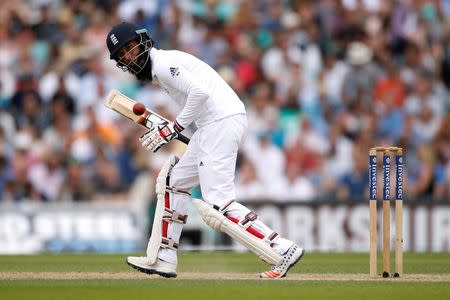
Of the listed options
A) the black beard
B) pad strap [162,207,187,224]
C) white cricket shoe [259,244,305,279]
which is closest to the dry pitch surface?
white cricket shoe [259,244,305,279]

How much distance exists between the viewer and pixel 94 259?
11672mm

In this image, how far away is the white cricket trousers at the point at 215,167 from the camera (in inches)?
336

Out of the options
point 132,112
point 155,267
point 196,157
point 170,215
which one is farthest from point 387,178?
point 132,112

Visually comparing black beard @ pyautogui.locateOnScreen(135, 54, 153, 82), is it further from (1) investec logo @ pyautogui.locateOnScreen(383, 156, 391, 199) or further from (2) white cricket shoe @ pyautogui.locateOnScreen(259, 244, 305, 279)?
(1) investec logo @ pyautogui.locateOnScreen(383, 156, 391, 199)

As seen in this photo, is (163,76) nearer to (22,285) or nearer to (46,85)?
(22,285)

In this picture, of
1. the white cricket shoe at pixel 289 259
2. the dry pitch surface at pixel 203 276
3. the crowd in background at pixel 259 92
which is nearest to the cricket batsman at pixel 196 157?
the white cricket shoe at pixel 289 259

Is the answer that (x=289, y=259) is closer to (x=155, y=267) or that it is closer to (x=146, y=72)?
(x=155, y=267)

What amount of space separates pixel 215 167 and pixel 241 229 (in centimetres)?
49

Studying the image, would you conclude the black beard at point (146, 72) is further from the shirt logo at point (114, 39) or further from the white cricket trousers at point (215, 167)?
the white cricket trousers at point (215, 167)

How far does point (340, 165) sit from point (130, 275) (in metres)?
6.48

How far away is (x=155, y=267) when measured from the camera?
29.1 feet

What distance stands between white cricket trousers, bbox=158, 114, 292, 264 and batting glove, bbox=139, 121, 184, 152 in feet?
0.73

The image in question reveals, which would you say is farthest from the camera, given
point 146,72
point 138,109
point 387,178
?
point 138,109

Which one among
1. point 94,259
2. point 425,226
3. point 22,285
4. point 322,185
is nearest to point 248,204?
point 322,185
